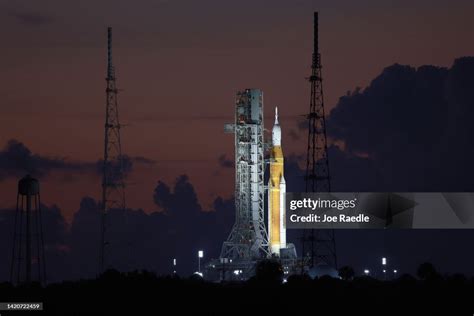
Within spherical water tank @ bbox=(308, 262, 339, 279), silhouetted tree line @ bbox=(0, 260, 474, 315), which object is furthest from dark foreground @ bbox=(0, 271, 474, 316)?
spherical water tank @ bbox=(308, 262, 339, 279)

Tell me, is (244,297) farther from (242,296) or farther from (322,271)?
(322,271)

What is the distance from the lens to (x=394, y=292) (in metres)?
153

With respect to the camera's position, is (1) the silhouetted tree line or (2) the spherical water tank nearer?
(1) the silhouetted tree line

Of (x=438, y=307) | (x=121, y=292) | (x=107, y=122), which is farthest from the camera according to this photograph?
(x=107, y=122)

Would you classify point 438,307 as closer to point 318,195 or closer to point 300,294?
point 300,294

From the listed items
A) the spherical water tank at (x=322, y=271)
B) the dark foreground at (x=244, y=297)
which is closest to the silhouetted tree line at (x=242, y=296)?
the dark foreground at (x=244, y=297)

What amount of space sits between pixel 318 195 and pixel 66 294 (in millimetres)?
32698

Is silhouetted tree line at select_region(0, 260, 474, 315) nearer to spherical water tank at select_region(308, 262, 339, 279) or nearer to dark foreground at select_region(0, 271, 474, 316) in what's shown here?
dark foreground at select_region(0, 271, 474, 316)

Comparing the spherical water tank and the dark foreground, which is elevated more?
the spherical water tank

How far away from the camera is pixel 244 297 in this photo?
150 m

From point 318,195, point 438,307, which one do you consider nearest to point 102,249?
point 318,195

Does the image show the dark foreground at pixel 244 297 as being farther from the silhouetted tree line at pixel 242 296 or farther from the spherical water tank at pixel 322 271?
the spherical water tank at pixel 322 271

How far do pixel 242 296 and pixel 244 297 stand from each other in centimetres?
89

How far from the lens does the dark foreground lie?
5458 inches
